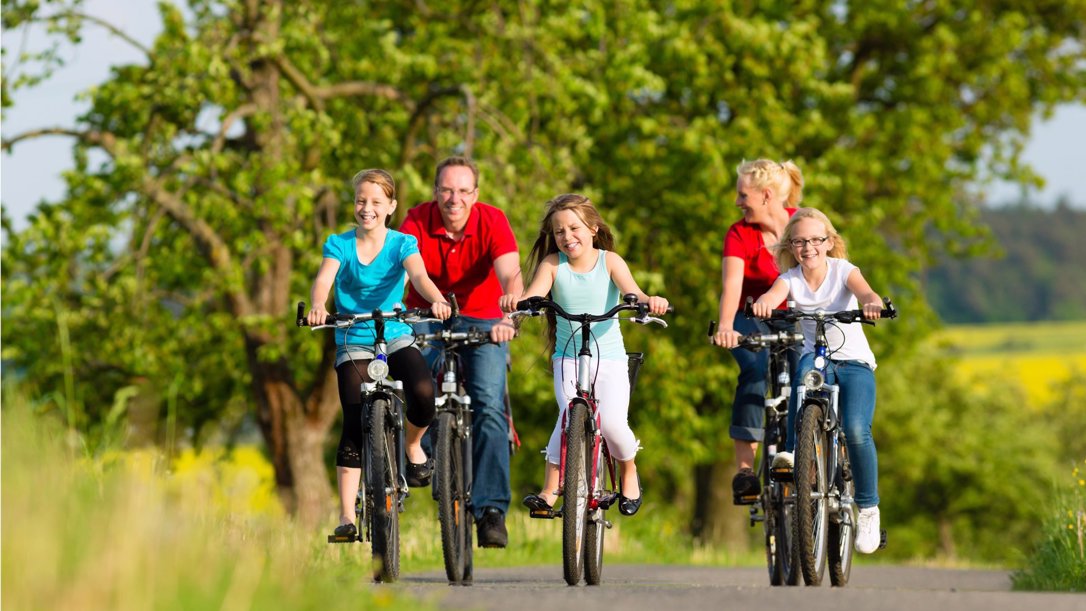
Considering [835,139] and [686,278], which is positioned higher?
[835,139]

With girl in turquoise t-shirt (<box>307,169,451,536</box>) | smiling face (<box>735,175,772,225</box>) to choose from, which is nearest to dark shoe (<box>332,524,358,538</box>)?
girl in turquoise t-shirt (<box>307,169,451,536</box>)

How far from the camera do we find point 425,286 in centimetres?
761

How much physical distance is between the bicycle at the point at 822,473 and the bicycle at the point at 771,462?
0.10m

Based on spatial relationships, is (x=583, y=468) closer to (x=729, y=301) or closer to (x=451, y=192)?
(x=729, y=301)

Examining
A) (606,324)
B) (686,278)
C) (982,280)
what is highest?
(982,280)

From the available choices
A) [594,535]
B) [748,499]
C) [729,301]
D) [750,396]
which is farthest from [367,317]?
[750,396]

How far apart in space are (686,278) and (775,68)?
3206 mm

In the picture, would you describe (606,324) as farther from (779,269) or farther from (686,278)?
(686,278)

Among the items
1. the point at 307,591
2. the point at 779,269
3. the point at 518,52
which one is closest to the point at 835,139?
the point at 518,52

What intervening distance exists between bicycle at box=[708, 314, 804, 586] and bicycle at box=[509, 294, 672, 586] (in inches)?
24.5

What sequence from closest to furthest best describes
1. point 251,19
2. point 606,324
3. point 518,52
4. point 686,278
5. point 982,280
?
1. point 606,324
2. point 251,19
3. point 518,52
4. point 686,278
5. point 982,280

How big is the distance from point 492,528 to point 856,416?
75.3 inches

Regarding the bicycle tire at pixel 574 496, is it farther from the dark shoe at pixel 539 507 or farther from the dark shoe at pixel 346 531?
the dark shoe at pixel 346 531

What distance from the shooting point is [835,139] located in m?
22.5
